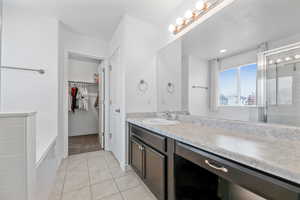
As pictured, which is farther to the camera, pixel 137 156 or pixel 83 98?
pixel 83 98

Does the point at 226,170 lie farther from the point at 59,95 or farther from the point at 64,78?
the point at 64,78

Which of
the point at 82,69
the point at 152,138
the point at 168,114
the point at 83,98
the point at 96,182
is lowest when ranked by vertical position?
the point at 96,182

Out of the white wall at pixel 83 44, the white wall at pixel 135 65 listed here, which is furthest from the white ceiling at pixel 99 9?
the white wall at pixel 83 44

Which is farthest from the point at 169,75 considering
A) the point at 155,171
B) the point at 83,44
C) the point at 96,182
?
the point at 83,44

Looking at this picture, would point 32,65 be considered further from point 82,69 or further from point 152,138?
point 152,138

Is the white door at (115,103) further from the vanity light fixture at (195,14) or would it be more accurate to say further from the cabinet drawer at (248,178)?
the cabinet drawer at (248,178)

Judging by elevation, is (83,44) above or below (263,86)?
above

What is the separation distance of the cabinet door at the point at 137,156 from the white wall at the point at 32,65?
1.29m

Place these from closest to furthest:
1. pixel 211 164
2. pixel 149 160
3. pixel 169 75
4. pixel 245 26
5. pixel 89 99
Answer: pixel 211 164
pixel 245 26
pixel 149 160
pixel 169 75
pixel 89 99

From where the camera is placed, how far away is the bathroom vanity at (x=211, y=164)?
1.76 ft

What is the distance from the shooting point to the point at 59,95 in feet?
7.70

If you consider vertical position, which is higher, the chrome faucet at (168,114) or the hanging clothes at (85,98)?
the hanging clothes at (85,98)

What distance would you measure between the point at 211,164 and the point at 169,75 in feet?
5.05

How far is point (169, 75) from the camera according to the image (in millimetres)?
2104
